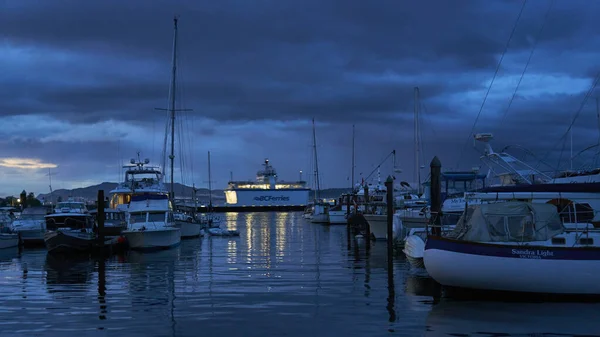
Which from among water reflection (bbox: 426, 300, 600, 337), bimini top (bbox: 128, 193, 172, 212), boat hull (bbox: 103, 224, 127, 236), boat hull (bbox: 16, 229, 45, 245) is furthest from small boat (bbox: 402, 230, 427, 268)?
boat hull (bbox: 16, 229, 45, 245)

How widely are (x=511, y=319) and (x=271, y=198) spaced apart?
179075 mm

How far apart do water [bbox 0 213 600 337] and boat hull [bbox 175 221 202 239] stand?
19.8 metres

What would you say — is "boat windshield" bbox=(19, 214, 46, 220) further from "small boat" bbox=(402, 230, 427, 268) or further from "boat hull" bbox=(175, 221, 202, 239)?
"small boat" bbox=(402, 230, 427, 268)

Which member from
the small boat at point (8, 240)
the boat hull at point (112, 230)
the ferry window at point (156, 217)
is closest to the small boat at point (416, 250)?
the ferry window at point (156, 217)

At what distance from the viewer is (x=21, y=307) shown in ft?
62.9

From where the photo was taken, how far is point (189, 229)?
5253 cm

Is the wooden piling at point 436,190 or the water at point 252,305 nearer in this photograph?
the water at point 252,305

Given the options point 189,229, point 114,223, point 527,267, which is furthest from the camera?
point 189,229

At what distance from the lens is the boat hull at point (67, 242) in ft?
125

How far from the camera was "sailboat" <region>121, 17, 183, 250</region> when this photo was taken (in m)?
39.8

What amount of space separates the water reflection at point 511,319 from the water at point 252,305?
26mm

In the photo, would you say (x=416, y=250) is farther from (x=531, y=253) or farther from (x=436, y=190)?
(x=531, y=253)

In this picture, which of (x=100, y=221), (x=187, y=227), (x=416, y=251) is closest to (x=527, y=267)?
(x=416, y=251)

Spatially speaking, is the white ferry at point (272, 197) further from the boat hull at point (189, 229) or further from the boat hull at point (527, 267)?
the boat hull at point (527, 267)
